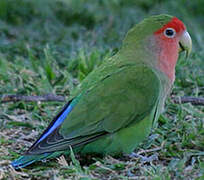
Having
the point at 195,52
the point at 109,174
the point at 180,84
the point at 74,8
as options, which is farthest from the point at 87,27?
the point at 109,174

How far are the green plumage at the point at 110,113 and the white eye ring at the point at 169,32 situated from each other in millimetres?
368

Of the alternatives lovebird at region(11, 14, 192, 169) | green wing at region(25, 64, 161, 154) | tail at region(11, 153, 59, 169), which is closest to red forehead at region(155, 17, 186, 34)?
lovebird at region(11, 14, 192, 169)

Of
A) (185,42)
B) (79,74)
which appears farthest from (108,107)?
(79,74)

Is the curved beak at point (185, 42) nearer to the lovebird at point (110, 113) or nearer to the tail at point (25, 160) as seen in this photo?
the lovebird at point (110, 113)

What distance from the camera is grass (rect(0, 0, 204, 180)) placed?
9.43 ft

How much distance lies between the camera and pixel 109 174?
→ 284cm

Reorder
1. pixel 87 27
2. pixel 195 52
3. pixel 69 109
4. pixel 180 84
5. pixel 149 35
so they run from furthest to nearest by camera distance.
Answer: pixel 87 27 < pixel 195 52 < pixel 180 84 < pixel 149 35 < pixel 69 109

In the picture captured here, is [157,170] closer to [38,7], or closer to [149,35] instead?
[149,35]

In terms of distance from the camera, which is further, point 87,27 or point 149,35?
point 87,27

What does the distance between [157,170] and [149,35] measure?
107 cm

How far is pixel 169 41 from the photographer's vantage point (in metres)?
3.43

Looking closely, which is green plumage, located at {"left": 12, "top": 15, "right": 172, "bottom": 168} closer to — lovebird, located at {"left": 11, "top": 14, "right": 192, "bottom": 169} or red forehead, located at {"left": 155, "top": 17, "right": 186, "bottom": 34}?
lovebird, located at {"left": 11, "top": 14, "right": 192, "bottom": 169}

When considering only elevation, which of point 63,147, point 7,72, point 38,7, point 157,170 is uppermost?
point 38,7

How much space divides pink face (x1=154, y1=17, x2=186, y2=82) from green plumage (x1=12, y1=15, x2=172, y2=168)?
20 cm
